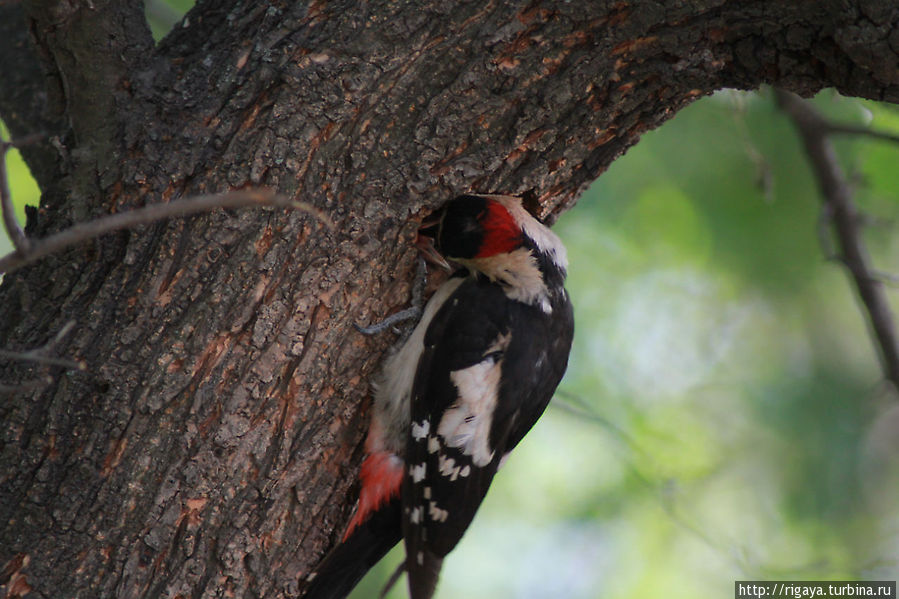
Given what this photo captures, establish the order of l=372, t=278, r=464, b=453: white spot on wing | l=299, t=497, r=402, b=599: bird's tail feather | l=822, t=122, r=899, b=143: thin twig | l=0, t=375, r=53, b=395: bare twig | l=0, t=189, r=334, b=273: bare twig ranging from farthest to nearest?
l=822, t=122, r=899, b=143: thin twig
l=372, t=278, r=464, b=453: white spot on wing
l=299, t=497, r=402, b=599: bird's tail feather
l=0, t=375, r=53, b=395: bare twig
l=0, t=189, r=334, b=273: bare twig

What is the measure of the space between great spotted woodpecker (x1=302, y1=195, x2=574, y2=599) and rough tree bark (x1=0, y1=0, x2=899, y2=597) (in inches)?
7.2

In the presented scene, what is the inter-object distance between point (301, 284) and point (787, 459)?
4081 mm

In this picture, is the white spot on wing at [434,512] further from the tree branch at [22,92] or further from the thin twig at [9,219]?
the tree branch at [22,92]

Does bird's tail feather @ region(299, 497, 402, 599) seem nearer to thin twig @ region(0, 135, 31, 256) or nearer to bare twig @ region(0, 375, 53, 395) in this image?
bare twig @ region(0, 375, 53, 395)

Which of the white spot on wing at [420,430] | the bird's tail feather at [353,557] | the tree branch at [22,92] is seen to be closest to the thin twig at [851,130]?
the white spot on wing at [420,430]

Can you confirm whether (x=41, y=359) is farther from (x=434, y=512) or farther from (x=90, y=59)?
(x=434, y=512)

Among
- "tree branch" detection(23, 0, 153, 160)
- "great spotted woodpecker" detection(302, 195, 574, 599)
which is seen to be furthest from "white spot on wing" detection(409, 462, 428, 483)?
"tree branch" detection(23, 0, 153, 160)

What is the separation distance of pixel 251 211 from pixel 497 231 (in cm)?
75

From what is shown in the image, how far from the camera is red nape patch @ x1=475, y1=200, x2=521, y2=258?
2.34m

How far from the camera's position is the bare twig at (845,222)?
9.68 feet

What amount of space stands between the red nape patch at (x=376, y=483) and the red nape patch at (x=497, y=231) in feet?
2.20

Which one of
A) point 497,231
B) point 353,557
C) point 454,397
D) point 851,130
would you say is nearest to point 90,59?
point 497,231

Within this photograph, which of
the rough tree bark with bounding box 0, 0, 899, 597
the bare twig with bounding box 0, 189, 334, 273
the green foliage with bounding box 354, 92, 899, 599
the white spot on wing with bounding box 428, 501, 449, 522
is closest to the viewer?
the bare twig with bounding box 0, 189, 334, 273

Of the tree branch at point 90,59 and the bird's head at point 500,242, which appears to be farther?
the bird's head at point 500,242
